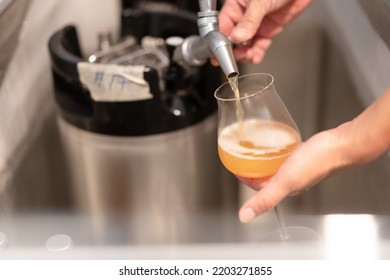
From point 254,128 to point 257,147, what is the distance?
30 millimetres

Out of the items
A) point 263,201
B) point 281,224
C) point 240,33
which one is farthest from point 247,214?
point 240,33

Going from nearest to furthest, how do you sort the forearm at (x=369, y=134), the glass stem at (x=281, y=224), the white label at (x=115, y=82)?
1. the forearm at (x=369, y=134)
2. the glass stem at (x=281, y=224)
3. the white label at (x=115, y=82)

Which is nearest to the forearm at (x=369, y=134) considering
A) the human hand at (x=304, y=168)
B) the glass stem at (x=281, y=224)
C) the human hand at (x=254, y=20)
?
the human hand at (x=304, y=168)

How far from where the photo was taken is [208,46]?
2.23 feet

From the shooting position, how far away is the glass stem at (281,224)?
624 mm

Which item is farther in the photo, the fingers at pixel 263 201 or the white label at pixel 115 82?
the white label at pixel 115 82

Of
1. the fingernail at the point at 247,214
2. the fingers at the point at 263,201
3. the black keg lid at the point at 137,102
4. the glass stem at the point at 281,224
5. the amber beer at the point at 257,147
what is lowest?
the glass stem at the point at 281,224

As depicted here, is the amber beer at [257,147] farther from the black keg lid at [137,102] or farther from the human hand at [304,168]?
the black keg lid at [137,102]

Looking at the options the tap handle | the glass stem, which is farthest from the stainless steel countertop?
the tap handle

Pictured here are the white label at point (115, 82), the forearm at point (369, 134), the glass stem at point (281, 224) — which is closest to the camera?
the forearm at point (369, 134)

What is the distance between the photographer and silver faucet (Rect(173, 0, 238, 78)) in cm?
63

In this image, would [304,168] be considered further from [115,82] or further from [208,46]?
[115,82]

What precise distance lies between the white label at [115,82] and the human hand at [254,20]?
5.3 inches
